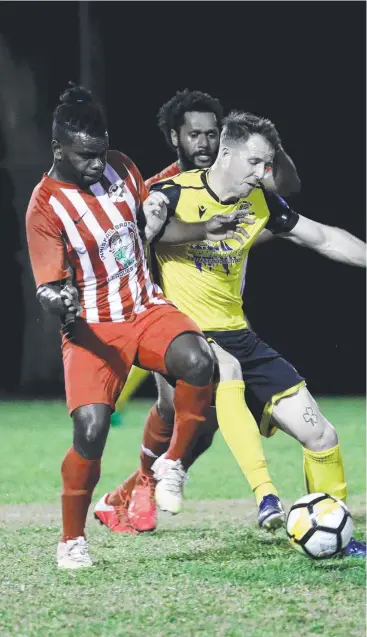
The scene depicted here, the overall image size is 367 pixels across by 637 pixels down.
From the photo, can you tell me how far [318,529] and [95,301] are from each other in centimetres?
135

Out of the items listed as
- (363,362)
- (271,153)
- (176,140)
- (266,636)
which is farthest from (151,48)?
(266,636)

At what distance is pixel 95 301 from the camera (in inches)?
210

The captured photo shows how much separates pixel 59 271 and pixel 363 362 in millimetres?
9741

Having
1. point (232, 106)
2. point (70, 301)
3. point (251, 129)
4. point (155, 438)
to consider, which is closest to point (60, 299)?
point (70, 301)

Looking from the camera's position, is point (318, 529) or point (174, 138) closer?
point (318, 529)

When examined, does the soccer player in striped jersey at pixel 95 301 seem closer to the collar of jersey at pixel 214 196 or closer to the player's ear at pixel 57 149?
the player's ear at pixel 57 149

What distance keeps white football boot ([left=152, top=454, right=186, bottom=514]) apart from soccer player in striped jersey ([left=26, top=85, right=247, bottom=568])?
0.03m

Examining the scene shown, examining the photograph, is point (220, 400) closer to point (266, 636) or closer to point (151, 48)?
point (266, 636)

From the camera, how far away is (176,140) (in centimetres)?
696

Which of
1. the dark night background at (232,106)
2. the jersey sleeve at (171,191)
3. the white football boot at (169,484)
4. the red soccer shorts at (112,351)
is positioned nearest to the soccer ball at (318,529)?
the white football boot at (169,484)

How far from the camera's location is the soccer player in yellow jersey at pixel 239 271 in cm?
546

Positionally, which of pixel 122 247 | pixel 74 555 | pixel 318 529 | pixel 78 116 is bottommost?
pixel 74 555

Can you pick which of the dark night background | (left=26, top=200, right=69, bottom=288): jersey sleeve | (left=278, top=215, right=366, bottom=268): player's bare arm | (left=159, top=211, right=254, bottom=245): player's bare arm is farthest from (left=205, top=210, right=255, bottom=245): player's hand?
the dark night background

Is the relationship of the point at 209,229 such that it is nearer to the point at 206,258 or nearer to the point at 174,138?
the point at 206,258
